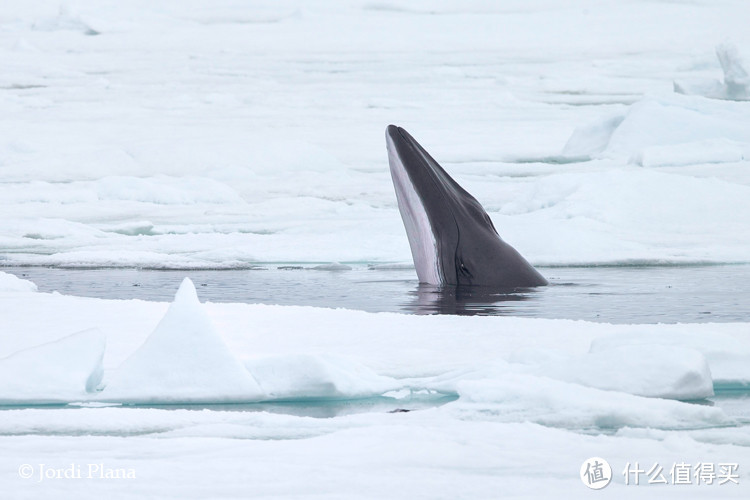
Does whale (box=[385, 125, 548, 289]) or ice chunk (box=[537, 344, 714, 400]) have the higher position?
whale (box=[385, 125, 548, 289])

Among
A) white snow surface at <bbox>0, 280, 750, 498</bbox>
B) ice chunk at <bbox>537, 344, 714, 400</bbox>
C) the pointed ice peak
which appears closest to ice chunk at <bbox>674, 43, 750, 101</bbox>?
white snow surface at <bbox>0, 280, 750, 498</bbox>

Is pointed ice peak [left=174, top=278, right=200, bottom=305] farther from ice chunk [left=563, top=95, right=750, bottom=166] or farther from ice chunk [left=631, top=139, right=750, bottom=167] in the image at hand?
ice chunk [left=563, top=95, right=750, bottom=166]

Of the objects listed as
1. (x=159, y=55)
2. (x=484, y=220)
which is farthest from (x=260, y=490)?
(x=159, y=55)

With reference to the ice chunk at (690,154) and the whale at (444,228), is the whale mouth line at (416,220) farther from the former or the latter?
the ice chunk at (690,154)

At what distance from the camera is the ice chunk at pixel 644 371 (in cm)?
441

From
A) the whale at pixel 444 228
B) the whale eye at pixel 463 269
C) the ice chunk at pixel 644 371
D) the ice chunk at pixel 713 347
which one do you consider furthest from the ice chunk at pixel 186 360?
the whale eye at pixel 463 269

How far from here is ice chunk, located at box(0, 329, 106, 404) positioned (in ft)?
14.6

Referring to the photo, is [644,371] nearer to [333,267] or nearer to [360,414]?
[360,414]

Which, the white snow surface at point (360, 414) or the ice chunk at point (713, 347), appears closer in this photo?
the white snow surface at point (360, 414)

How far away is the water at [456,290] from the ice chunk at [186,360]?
2.86 m

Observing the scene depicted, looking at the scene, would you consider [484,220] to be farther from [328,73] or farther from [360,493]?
[328,73]

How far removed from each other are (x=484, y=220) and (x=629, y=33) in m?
36.1

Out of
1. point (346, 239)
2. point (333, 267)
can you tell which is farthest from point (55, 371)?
point (346, 239)

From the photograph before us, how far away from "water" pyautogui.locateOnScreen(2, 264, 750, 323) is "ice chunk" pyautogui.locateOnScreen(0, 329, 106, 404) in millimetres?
3036
